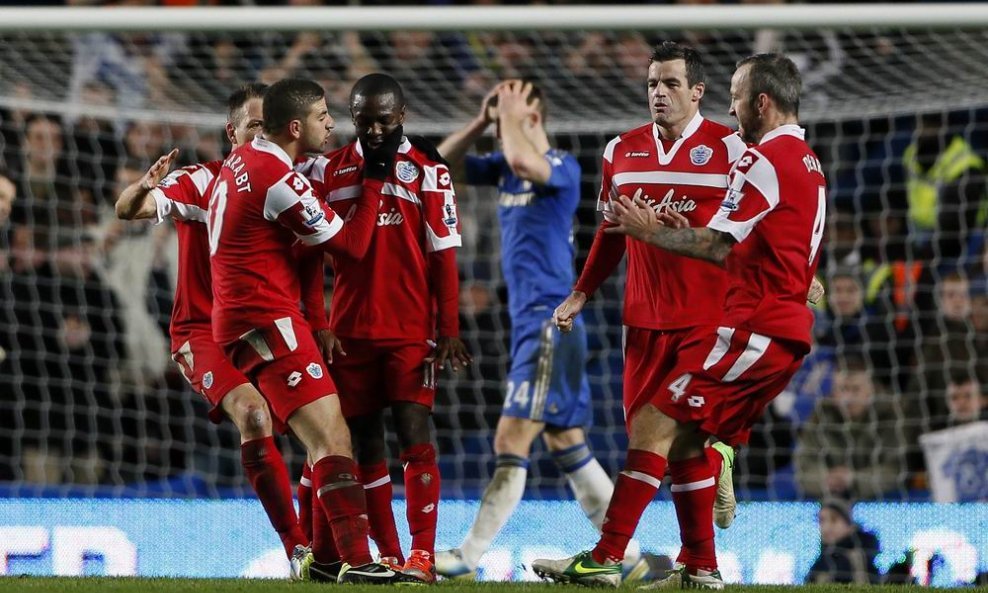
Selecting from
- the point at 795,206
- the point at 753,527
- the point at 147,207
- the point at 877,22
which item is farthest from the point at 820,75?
the point at 147,207

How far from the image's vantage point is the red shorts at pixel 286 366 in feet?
16.8

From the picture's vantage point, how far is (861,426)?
8430 millimetres

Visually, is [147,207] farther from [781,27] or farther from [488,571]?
[781,27]

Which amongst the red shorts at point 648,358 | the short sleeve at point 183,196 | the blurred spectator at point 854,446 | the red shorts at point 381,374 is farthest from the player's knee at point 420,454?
the blurred spectator at point 854,446

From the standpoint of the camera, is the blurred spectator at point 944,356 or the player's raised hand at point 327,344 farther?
the blurred spectator at point 944,356

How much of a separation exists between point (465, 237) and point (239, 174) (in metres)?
4.70

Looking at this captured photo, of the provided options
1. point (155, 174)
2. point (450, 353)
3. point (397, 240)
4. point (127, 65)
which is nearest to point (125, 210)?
point (155, 174)

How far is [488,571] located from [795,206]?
3.11 metres

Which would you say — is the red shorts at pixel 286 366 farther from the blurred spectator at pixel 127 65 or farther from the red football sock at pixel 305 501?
the blurred spectator at pixel 127 65

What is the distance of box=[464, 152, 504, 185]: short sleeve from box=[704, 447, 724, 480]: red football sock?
2040mm

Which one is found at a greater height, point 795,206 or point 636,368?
point 795,206

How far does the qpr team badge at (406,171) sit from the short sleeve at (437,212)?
39mm

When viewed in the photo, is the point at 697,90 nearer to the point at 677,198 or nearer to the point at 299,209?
the point at 677,198

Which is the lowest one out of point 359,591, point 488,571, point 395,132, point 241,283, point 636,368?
point 488,571
